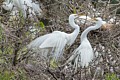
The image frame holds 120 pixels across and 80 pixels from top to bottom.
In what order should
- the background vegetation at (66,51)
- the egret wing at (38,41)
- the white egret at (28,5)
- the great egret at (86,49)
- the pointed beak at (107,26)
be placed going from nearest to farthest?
the background vegetation at (66,51), the egret wing at (38,41), the great egret at (86,49), the pointed beak at (107,26), the white egret at (28,5)

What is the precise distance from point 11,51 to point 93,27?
92 cm

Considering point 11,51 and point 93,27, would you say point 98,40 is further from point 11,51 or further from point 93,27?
point 11,51

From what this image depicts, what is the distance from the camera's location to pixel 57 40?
144 inches

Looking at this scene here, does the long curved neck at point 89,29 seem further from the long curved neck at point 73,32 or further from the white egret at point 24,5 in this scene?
the white egret at point 24,5

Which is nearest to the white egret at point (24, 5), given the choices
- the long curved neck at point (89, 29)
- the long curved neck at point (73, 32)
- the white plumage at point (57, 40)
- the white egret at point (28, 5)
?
the white egret at point (28, 5)

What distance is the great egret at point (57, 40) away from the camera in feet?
11.3

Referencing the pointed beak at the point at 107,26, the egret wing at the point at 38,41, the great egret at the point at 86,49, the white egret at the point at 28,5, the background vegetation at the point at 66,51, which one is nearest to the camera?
the background vegetation at the point at 66,51

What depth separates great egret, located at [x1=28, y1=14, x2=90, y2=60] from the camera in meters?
3.45

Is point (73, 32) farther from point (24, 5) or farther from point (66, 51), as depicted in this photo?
point (24, 5)

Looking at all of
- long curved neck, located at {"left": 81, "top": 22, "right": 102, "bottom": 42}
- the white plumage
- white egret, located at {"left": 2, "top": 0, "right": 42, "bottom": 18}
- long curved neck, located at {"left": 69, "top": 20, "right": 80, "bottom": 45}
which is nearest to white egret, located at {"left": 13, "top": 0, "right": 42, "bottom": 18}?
white egret, located at {"left": 2, "top": 0, "right": 42, "bottom": 18}

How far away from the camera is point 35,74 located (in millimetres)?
2393

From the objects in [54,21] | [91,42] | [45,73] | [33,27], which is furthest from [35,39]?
[45,73]

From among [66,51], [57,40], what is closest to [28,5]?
[57,40]

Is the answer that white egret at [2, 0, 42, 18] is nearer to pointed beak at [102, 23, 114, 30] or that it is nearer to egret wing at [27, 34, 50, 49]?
egret wing at [27, 34, 50, 49]
